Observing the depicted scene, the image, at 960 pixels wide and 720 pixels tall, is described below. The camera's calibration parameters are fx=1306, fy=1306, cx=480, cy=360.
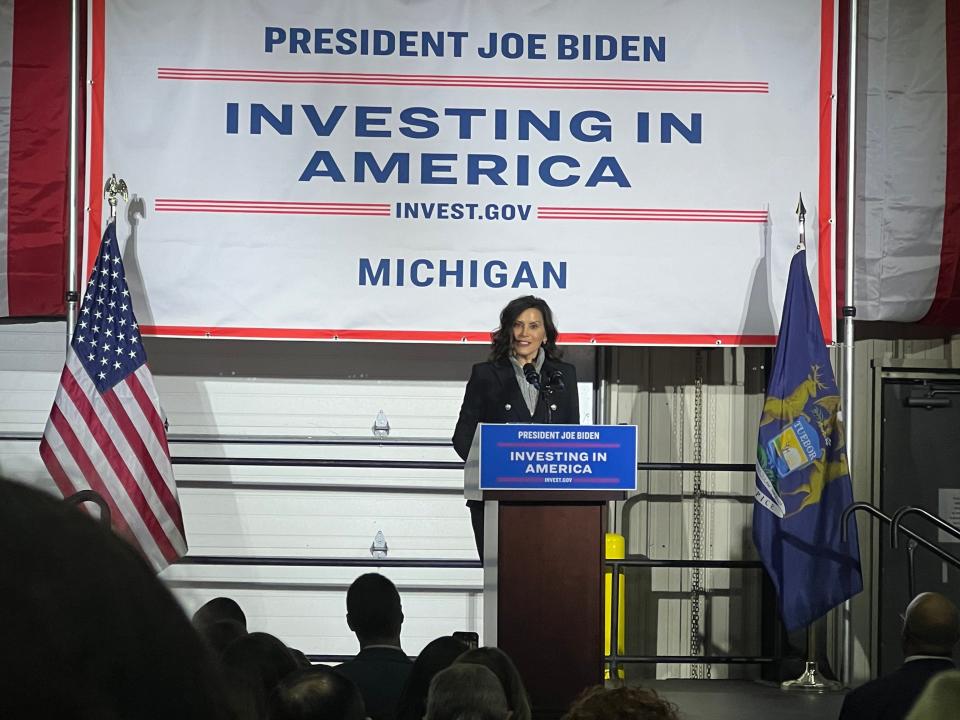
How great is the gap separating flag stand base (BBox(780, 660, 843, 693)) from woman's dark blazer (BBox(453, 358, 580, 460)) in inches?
80.2

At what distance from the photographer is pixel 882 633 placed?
6.77 metres

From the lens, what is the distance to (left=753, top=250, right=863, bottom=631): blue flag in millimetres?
6047

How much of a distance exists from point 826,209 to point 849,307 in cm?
50

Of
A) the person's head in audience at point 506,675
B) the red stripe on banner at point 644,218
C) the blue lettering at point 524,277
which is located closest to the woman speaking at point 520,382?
the blue lettering at point 524,277

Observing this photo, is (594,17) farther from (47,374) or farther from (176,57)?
(47,374)

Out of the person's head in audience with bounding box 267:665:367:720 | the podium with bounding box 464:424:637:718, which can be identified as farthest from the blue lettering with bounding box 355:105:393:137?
the person's head in audience with bounding box 267:665:367:720

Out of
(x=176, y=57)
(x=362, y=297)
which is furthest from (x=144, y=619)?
(x=176, y=57)

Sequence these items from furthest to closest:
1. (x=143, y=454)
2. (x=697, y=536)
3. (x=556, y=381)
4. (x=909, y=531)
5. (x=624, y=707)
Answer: (x=697, y=536), (x=143, y=454), (x=909, y=531), (x=556, y=381), (x=624, y=707)

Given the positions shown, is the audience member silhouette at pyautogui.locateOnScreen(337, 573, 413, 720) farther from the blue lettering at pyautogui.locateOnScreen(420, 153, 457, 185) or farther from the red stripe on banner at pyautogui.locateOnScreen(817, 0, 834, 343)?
the red stripe on banner at pyautogui.locateOnScreen(817, 0, 834, 343)

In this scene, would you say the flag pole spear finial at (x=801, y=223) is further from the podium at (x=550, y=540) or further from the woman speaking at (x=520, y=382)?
the podium at (x=550, y=540)

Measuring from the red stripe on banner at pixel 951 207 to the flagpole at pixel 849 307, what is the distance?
0.47m

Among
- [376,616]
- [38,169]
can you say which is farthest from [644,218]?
[376,616]

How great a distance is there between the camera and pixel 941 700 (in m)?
1.51

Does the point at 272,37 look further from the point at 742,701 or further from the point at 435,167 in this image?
the point at 742,701
